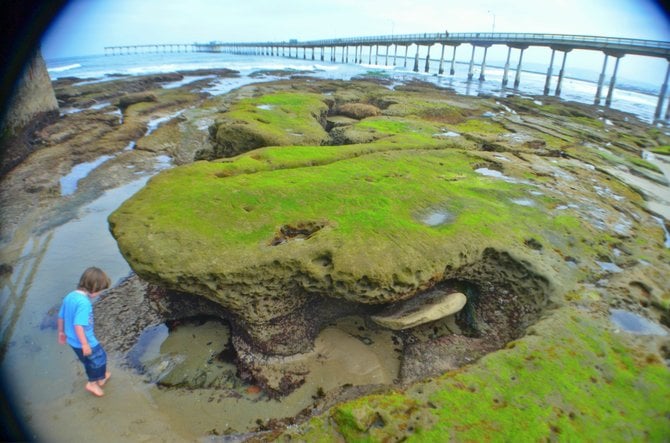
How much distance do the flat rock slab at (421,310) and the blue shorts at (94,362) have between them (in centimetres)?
440

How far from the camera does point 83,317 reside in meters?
5.23

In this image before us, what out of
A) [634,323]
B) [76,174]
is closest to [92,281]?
[634,323]

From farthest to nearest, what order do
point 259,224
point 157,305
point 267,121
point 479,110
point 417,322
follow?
1. point 479,110
2. point 267,121
3. point 157,305
4. point 259,224
5. point 417,322

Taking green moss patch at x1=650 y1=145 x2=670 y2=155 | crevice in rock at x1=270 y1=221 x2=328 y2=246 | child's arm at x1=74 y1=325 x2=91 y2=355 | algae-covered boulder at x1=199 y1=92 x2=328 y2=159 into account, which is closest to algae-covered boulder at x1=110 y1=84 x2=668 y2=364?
crevice in rock at x1=270 y1=221 x2=328 y2=246

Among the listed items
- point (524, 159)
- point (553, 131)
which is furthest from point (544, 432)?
point (553, 131)

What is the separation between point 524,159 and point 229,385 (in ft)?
40.6

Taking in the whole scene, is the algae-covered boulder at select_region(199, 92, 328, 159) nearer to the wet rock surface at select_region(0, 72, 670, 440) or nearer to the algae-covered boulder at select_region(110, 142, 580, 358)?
the wet rock surface at select_region(0, 72, 670, 440)

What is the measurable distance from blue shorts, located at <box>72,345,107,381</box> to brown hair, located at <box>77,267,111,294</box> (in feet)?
3.33

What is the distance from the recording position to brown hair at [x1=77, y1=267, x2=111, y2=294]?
5121mm

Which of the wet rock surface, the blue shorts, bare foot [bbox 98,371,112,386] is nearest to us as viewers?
the wet rock surface

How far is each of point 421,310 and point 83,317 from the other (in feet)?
17.3

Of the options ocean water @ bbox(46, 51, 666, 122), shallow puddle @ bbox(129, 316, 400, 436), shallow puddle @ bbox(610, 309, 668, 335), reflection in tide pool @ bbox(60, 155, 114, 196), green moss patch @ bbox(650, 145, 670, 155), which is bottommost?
shallow puddle @ bbox(129, 316, 400, 436)

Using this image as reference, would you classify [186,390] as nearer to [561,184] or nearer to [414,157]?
[414,157]

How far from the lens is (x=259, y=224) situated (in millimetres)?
6988
